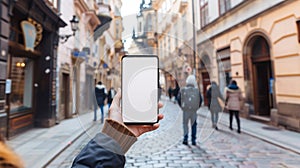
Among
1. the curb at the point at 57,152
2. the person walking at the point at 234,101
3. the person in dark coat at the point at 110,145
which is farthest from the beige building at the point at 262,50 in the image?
the person in dark coat at the point at 110,145

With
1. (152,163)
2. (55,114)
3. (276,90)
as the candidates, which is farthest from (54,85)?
(276,90)

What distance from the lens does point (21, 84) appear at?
246 inches

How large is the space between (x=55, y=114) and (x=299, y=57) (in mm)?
8158

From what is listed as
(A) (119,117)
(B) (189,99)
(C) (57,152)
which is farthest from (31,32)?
(A) (119,117)

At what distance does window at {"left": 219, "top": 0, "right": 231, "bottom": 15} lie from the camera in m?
9.23

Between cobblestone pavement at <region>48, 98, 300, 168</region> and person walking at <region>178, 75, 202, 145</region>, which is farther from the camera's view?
cobblestone pavement at <region>48, 98, 300, 168</region>

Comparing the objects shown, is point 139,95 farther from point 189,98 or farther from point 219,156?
point 219,156

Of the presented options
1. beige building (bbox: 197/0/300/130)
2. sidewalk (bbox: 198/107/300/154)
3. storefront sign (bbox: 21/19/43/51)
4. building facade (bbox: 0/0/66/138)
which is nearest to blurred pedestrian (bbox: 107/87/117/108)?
sidewalk (bbox: 198/107/300/154)

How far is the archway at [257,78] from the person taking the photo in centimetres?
820

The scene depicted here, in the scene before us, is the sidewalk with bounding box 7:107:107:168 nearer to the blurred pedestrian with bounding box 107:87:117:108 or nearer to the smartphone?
the blurred pedestrian with bounding box 107:87:117:108

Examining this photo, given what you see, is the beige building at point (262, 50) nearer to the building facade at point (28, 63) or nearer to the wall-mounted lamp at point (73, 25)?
the wall-mounted lamp at point (73, 25)

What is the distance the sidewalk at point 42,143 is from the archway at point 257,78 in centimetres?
690

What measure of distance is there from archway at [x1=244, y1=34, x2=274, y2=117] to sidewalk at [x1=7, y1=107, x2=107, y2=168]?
6.90m

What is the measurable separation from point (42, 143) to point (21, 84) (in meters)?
2.38
